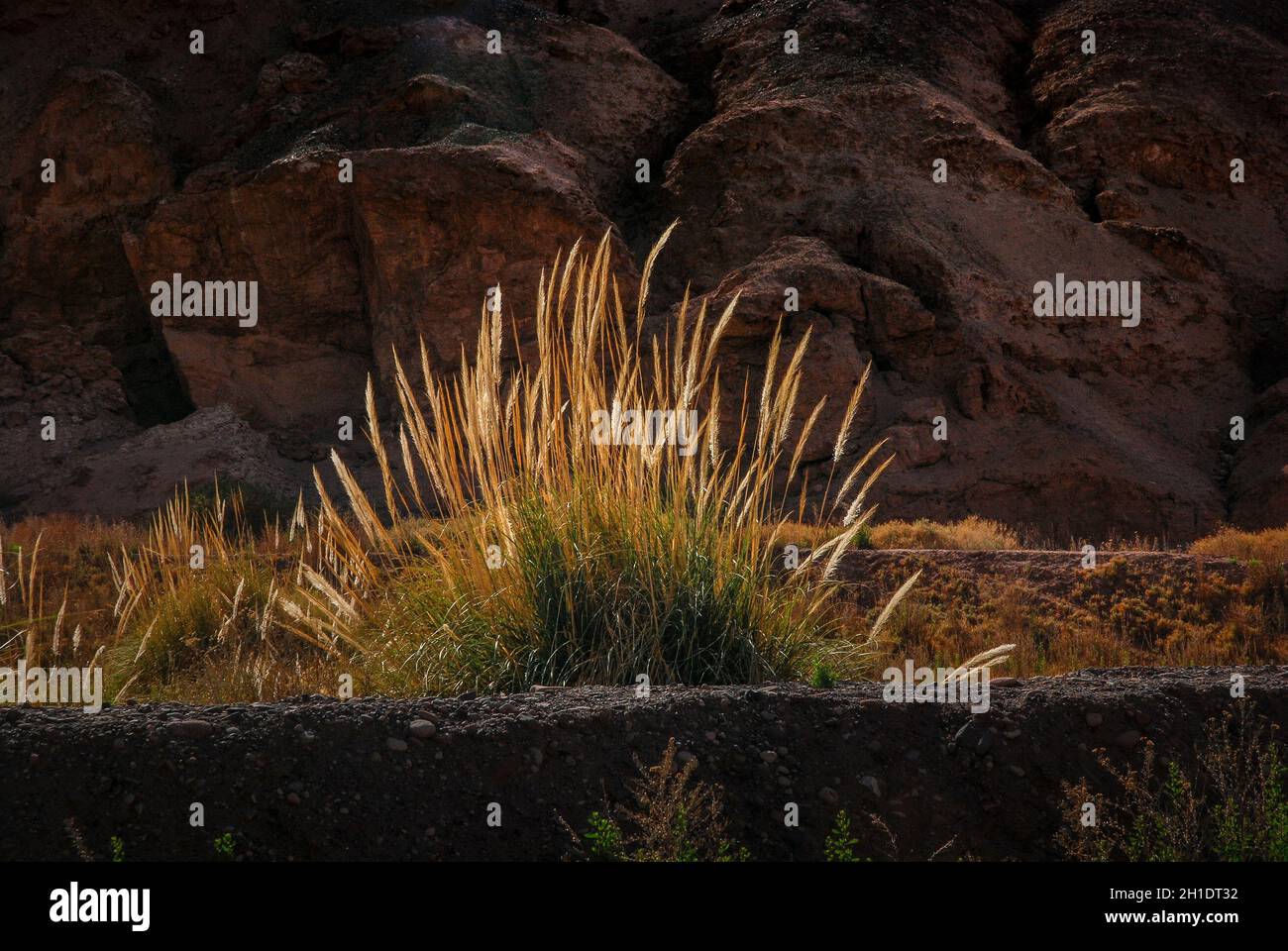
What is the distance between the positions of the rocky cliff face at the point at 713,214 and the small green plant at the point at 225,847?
1146 centimetres

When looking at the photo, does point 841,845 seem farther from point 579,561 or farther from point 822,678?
point 579,561

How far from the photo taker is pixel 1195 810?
342 cm

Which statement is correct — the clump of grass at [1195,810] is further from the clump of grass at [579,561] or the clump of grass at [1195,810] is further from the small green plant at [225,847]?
the small green plant at [225,847]

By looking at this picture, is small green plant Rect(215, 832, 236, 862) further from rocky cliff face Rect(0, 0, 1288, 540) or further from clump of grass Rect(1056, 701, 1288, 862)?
rocky cliff face Rect(0, 0, 1288, 540)

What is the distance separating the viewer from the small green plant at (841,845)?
3289mm

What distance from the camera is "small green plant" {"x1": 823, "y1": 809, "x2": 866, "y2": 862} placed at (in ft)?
10.8

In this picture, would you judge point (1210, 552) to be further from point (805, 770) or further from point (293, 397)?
point (293, 397)

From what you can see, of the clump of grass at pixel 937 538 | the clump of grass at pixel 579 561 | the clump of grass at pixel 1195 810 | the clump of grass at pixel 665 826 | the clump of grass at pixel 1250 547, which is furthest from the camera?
the clump of grass at pixel 937 538

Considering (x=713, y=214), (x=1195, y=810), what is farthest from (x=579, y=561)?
(x=713, y=214)

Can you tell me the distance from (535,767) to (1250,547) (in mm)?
9232

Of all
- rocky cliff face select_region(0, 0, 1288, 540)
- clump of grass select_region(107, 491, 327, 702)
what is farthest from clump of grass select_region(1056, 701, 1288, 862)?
rocky cliff face select_region(0, 0, 1288, 540)

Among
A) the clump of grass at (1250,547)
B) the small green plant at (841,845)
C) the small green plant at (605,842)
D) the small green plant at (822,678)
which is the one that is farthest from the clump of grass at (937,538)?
the small green plant at (605,842)

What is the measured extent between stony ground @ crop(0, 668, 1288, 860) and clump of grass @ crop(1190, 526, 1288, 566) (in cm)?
678
